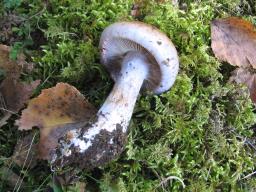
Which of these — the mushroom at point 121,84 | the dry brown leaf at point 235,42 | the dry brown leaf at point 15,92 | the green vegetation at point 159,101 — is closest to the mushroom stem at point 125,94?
the mushroom at point 121,84

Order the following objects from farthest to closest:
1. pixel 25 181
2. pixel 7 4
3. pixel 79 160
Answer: pixel 7 4
pixel 25 181
pixel 79 160

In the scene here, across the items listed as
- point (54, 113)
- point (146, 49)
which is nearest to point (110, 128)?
point (54, 113)

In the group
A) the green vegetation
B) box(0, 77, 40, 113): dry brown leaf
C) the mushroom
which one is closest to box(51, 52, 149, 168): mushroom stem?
the mushroom

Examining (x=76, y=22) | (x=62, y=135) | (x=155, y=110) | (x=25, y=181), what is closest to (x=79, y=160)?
(x=62, y=135)

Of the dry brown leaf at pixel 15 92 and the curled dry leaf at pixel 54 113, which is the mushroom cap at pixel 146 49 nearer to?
the curled dry leaf at pixel 54 113

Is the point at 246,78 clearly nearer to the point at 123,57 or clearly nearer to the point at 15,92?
the point at 123,57

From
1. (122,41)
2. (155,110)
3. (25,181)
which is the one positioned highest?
(122,41)

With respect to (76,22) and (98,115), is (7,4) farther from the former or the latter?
(98,115)
